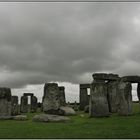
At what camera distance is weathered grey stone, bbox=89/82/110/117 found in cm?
1718

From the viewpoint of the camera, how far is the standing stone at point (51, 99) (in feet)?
63.5

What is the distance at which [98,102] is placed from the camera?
683 inches

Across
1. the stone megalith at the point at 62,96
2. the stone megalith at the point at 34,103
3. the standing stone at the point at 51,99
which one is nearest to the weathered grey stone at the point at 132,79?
the standing stone at the point at 51,99

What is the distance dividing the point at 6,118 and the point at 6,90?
5.33 feet

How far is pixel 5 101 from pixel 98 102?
507 centimetres

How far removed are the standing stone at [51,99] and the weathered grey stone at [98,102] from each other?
2.78 meters

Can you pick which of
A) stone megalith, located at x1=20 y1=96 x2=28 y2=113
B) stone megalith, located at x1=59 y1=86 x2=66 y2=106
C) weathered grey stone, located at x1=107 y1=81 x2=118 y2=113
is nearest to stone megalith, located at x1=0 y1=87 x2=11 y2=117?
weathered grey stone, located at x1=107 y1=81 x2=118 y2=113

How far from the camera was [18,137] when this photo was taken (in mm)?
10039

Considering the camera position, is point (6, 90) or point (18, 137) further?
point (6, 90)

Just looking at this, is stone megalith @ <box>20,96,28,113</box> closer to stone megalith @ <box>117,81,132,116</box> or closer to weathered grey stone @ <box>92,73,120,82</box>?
weathered grey stone @ <box>92,73,120,82</box>

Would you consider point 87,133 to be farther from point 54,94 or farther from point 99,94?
point 54,94

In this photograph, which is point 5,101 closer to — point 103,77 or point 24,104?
point 103,77

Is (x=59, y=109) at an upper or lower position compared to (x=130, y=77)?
lower

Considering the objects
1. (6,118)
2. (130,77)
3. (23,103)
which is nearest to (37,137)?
(6,118)
